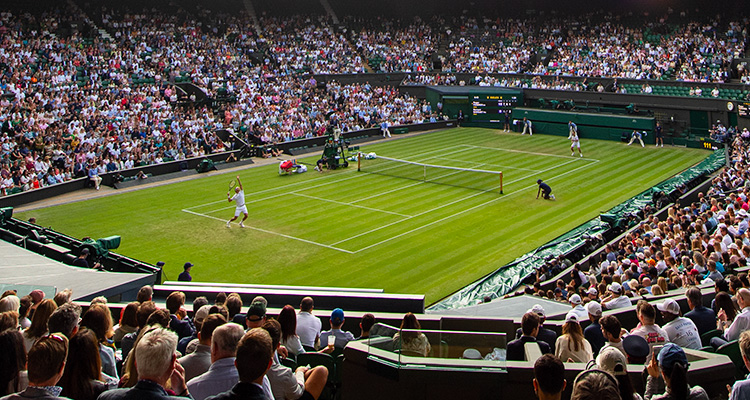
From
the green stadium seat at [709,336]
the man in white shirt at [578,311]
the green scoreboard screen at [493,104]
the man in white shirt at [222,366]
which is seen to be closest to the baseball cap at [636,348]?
the green stadium seat at [709,336]

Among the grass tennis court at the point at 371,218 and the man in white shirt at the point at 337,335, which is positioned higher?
the man in white shirt at the point at 337,335

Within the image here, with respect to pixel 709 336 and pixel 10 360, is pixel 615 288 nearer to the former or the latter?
pixel 709 336

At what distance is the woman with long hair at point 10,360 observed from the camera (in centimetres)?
512

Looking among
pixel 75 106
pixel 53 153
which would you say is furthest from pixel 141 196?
pixel 75 106

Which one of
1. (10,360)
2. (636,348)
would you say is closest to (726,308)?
(636,348)

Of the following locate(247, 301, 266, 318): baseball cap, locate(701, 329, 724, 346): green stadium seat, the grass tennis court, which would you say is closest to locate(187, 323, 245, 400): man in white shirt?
locate(247, 301, 266, 318): baseball cap

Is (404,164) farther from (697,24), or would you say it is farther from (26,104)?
(697,24)

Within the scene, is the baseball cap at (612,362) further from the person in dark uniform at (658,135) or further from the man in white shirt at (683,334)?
the person in dark uniform at (658,135)

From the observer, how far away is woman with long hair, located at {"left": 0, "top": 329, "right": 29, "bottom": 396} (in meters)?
5.12

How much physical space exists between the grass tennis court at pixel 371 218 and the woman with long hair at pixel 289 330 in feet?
33.6

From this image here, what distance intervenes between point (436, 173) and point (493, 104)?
67.6 feet

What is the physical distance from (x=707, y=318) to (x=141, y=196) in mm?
26041

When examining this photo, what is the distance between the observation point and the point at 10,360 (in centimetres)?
517

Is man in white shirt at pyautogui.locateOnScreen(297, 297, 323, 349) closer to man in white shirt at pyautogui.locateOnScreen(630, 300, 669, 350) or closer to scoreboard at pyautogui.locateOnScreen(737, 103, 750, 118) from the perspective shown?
man in white shirt at pyautogui.locateOnScreen(630, 300, 669, 350)
